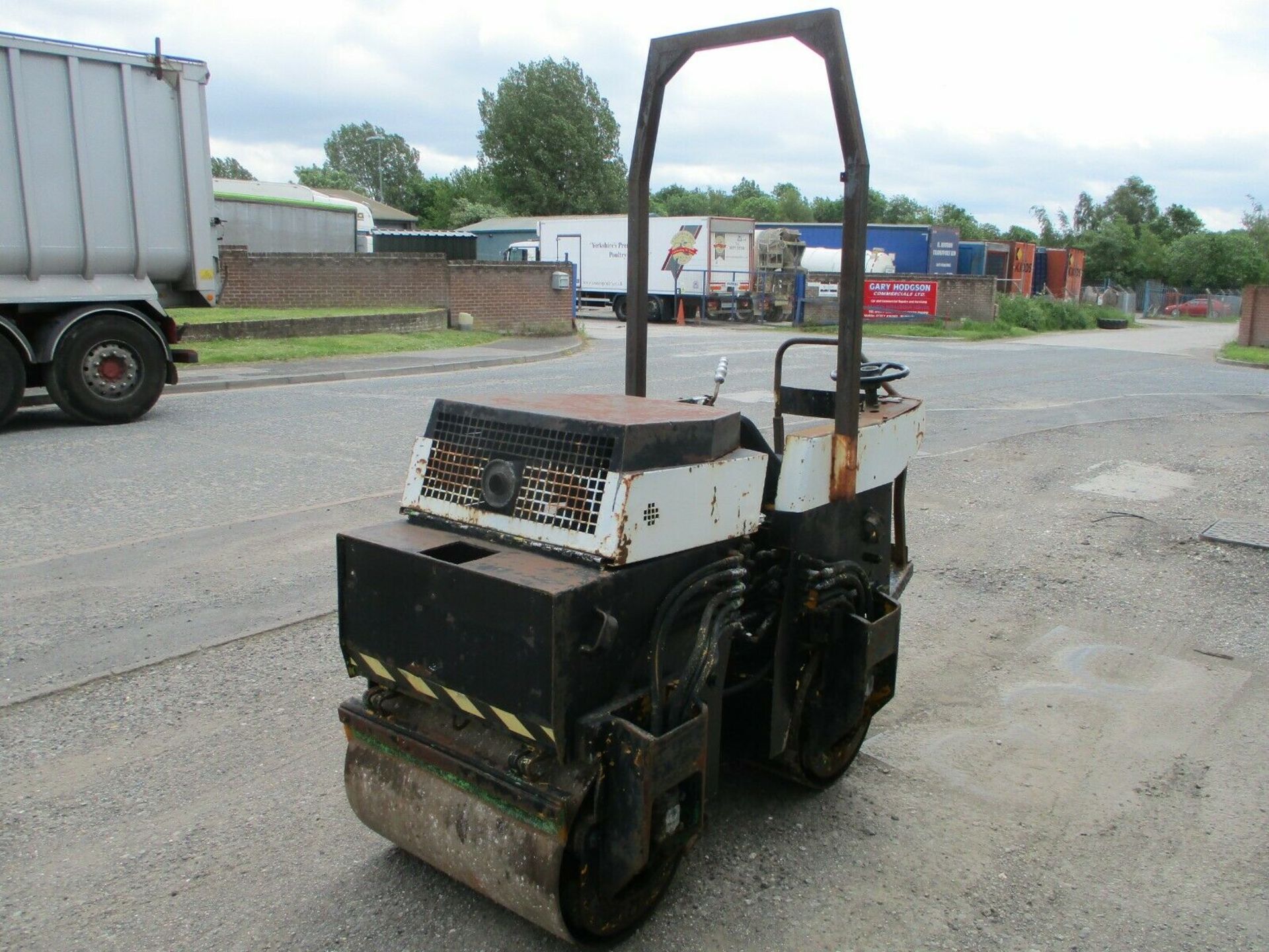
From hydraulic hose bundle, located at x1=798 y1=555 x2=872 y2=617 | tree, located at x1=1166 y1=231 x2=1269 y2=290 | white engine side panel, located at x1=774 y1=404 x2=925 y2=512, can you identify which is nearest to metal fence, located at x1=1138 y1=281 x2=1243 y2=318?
tree, located at x1=1166 y1=231 x2=1269 y2=290

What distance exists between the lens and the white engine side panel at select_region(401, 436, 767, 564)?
271cm

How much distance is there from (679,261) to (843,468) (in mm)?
31285

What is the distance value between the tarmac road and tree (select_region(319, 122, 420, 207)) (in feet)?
321

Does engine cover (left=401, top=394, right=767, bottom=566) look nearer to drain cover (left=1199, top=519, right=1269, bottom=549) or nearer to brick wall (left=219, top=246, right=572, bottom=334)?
drain cover (left=1199, top=519, right=1269, bottom=549)

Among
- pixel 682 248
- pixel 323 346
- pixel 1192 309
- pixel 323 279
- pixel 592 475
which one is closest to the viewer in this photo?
pixel 592 475

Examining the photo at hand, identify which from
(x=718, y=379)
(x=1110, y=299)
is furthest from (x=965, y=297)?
(x=718, y=379)

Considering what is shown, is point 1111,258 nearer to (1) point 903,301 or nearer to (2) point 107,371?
(1) point 903,301

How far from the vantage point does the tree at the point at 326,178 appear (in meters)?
93.3

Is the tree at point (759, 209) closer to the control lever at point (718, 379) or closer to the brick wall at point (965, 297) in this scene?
the brick wall at point (965, 297)

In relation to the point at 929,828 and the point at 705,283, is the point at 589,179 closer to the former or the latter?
the point at 705,283

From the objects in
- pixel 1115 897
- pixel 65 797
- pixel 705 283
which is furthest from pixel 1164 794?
pixel 705 283

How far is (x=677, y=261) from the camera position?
3397 cm

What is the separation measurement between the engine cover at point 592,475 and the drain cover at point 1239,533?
17.2 ft

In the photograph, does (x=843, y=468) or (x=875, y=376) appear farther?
(x=875, y=376)
